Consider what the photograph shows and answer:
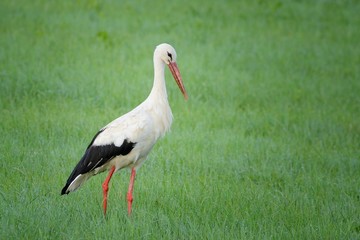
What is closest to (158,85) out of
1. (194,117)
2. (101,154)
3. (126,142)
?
(126,142)

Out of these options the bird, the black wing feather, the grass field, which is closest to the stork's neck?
the bird

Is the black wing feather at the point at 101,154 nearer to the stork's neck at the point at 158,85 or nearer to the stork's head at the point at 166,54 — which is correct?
the stork's neck at the point at 158,85

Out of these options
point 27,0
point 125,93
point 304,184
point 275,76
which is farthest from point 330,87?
point 27,0

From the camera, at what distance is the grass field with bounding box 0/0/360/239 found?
6250 millimetres

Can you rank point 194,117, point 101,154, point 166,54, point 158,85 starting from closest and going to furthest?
point 101,154 → point 158,85 → point 166,54 → point 194,117

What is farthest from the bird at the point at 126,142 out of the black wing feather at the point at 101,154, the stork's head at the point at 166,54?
the stork's head at the point at 166,54

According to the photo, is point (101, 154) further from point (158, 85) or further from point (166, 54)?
point (166, 54)

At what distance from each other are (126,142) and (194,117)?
4004 mm

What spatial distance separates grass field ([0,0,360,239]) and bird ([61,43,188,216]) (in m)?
0.29

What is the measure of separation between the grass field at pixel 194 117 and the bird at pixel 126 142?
0.29 m

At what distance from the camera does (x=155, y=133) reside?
656cm

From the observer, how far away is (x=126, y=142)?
640 cm

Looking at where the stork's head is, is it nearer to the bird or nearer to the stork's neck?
the stork's neck

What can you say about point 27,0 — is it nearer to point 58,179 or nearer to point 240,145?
point 240,145
